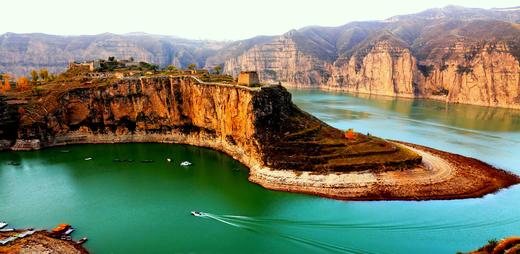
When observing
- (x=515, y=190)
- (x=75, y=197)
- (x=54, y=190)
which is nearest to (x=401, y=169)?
(x=515, y=190)

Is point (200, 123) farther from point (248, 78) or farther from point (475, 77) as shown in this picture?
point (475, 77)

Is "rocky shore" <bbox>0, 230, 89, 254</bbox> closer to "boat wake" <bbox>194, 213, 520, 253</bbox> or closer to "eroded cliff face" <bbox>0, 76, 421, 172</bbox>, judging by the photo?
"boat wake" <bbox>194, 213, 520, 253</bbox>

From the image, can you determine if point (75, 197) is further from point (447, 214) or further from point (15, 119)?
point (447, 214)

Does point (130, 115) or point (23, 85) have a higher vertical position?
point (23, 85)

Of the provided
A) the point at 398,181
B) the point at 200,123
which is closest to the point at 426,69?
the point at 200,123

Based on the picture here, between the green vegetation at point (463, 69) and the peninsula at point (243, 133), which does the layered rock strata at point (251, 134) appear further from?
the green vegetation at point (463, 69)

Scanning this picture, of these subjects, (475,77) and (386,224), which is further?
(475,77)
